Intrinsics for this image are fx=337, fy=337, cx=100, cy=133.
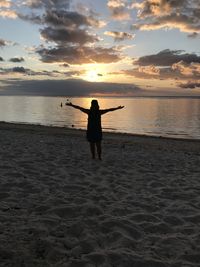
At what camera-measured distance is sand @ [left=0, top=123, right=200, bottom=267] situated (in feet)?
16.3

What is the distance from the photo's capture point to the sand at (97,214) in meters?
4.98

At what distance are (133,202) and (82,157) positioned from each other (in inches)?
234

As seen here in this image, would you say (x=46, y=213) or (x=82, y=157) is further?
(x=82, y=157)

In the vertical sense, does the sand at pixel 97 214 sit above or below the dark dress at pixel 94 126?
below

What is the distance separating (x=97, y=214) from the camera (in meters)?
6.72

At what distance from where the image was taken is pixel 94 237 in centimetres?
561

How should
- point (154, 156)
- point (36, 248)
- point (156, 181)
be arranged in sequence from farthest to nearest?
point (154, 156) < point (156, 181) < point (36, 248)

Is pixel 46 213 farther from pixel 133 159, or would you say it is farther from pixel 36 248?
pixel 133 159

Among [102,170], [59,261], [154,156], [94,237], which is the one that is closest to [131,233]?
[94,237]

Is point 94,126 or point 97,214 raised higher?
point 94,126

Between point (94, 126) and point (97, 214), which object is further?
point (94, 126)

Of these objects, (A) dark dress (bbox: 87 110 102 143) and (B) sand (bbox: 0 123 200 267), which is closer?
(B) sand (bbox: 0 123 200 267)

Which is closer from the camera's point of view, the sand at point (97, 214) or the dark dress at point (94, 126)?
the sand at point (97, 214)

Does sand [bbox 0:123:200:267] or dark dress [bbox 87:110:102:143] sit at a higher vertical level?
dark dress [bbox 87:110:102:143]
